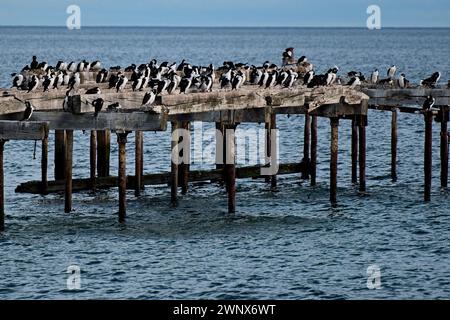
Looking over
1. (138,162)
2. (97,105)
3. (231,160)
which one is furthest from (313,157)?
(97,105)

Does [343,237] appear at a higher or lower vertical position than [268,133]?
lower

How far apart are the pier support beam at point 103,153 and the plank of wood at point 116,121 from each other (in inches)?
353

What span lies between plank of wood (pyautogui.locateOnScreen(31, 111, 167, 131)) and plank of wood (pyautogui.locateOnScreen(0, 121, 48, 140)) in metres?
1.67

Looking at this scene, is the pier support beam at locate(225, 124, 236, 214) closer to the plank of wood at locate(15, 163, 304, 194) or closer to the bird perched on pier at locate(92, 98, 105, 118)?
the bird perched on pier at locate(92, 98, 105, 118)

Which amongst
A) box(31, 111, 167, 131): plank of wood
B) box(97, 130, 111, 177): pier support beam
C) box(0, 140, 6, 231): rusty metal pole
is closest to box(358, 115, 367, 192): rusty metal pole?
box(97, 130, 111, 177): pier support beam

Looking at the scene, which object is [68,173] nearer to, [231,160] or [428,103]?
[231,160]

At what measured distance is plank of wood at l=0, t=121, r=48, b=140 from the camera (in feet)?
118

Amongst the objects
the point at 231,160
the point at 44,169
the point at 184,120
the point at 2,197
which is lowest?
the point at 2,197

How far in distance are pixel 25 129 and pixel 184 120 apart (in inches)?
285

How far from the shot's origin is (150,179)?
152 feet
